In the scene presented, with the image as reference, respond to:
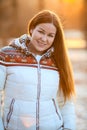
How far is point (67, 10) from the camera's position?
84.5 ft

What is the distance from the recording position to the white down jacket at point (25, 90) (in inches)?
125

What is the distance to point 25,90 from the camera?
318cm

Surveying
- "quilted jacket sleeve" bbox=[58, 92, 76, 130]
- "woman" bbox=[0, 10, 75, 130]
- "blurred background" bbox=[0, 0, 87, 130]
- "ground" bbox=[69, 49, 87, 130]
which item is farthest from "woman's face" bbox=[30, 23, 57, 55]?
"blurred background" bbox=[0, 0, 87, 130]

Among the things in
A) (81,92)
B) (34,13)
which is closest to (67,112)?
(81,92)

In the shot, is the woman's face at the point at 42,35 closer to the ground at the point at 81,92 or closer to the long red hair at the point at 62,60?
the long red hair at the point at 62,60

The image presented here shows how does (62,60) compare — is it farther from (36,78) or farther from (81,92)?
(81,92)

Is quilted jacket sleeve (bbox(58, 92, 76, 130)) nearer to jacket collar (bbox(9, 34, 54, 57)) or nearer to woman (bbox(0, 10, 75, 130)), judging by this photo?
woman (bbox(0, 10, 75, 130))

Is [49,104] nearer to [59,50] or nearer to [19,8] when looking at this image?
[59,50]

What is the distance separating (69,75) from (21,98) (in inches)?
16.7

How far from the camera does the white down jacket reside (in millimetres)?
3182

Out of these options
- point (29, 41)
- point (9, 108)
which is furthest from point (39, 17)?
point (9, 108)

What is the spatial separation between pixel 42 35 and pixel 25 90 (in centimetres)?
37

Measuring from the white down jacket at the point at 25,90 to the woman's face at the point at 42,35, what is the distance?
0.06m

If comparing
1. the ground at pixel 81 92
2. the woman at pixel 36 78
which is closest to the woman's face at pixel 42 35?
the woman at pixel 36 78
